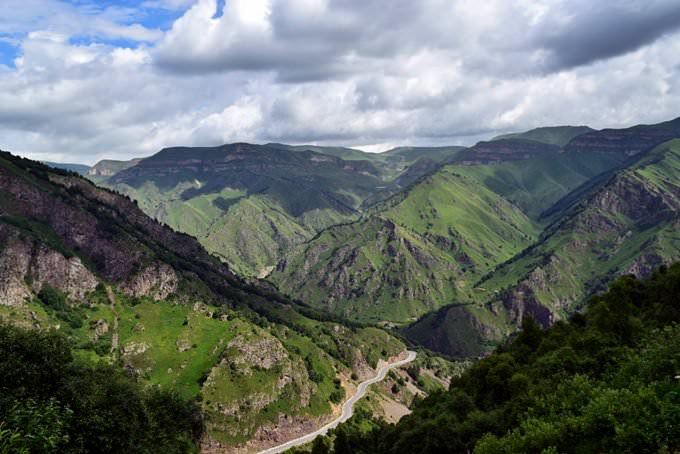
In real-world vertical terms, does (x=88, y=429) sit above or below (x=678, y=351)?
below

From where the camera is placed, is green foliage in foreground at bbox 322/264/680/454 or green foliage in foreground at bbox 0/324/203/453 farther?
green foliage in foreground at bbox 0/324/203/453

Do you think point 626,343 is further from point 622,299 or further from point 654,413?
point 654,413

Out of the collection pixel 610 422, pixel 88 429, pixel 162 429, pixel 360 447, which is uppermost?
pixel 610 422

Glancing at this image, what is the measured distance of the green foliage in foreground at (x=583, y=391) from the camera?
4956cm


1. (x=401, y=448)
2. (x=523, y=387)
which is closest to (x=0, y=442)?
(x=523, y=387)

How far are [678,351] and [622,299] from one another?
64.6 meters

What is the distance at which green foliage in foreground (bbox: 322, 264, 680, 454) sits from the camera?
163ft

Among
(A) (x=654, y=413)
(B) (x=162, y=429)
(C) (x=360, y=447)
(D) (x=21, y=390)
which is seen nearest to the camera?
(A) (x=654, y=413)

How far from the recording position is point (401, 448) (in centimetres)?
12088

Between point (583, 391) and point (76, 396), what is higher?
point (76, 396)

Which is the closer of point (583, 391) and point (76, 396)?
point (583, 391)

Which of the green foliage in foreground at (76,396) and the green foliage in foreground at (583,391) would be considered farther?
the green foliage in foreground at (76,396)

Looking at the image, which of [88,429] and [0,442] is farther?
[88,429]

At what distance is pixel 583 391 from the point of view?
224 ft
